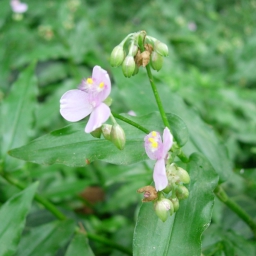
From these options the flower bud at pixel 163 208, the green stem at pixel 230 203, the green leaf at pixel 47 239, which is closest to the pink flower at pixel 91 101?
the flower bud at pixel 163 208

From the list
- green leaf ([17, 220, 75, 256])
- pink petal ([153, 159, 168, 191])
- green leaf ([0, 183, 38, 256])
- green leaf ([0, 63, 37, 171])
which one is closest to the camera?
pink petal ([153, 159, 168, 191])

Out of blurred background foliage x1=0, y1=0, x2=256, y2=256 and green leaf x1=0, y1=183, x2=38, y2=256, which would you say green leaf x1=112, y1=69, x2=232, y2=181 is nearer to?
blurred background foliage x1=0, y1=0, x2=256, y2=256

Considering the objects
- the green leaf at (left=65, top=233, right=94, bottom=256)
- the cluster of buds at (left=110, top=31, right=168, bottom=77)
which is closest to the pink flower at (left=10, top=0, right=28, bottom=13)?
the green leaf at (left=65, top=233, right=94, bottom=256)

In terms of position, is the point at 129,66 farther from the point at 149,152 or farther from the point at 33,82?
the point at 33,82

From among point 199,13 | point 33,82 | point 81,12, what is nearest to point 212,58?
point 199,13

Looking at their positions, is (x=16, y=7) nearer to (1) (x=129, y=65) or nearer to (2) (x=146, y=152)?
(1) (x=129, y=65)

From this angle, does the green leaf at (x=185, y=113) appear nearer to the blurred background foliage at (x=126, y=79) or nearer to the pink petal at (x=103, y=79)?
the blurred background foliage at (x=126, y=79)

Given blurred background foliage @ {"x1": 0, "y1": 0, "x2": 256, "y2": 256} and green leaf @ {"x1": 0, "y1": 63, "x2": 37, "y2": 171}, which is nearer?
green leaf @ {"x1": 0, "y1": 63, "x2": 37, "y2": 171}
